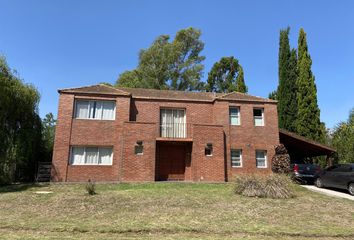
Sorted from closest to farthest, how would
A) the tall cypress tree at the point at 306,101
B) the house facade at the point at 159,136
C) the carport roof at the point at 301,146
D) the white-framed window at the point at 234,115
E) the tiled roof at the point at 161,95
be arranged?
1. the house facade at the point at 159,136
2. the tiled roof at the point at 161,95
3. the white-framed window at the point at 234,115
4. the carport roof at the point at 301,146
5. the tall cypress tree at the point at 306,101

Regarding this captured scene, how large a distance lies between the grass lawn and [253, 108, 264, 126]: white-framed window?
8347 millimetres

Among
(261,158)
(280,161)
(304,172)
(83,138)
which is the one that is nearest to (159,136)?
(83,138)

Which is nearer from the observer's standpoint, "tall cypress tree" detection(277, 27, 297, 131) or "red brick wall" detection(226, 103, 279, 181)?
"red brick wall" detection(226, 103, 279, 181)

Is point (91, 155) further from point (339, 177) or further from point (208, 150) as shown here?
point (339, 177)

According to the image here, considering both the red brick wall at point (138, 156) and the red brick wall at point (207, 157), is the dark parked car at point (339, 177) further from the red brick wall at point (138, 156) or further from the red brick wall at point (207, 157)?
the red brick wall at point (138, 156)

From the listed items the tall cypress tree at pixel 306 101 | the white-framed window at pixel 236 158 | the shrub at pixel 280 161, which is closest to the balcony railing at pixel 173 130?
the white-framed window at pixel 236 158

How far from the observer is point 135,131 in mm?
17812

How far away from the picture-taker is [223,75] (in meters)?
43.1

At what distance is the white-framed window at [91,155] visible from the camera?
17.5 m

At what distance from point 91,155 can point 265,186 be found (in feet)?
36.9

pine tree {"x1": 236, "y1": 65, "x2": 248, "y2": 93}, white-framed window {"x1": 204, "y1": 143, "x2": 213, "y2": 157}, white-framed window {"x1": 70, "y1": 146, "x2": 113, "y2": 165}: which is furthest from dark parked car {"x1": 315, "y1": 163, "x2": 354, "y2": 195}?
pine tree {"x1": 236, "y1": 65, "x2": 248, "y2": 93}

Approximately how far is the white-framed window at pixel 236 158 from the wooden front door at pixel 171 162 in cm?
351

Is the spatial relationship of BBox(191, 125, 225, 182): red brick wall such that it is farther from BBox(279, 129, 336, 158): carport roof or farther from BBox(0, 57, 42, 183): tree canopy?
BBox(0, 57, 42, 183): tree canopy

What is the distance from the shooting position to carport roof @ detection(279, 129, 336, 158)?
20469 mm
